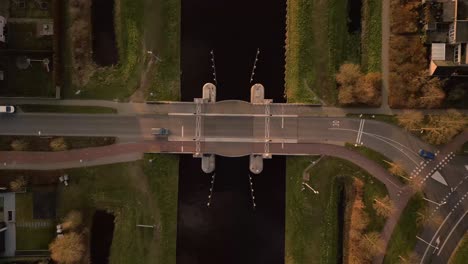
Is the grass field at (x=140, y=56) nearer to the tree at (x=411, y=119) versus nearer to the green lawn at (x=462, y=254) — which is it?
the tree at (x=411, y=119)

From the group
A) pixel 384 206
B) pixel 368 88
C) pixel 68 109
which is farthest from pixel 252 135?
pixel 68 109

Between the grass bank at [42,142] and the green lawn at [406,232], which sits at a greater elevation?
the grass bank at [42,142]

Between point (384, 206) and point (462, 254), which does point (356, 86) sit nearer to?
point (384, 206)

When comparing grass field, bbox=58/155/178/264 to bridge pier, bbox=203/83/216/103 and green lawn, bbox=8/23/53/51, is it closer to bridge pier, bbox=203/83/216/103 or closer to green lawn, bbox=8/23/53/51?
bridge pier, bbox=203/83/216/103

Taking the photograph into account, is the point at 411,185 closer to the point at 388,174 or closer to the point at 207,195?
the point at 388,174

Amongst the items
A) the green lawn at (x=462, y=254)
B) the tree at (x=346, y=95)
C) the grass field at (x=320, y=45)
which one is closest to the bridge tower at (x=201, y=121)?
the grass field at (x=320, y=45)

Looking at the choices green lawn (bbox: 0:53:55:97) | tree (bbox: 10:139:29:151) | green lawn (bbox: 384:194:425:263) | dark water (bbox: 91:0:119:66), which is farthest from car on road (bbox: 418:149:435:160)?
tree (bbox: 10:139:29:151)
